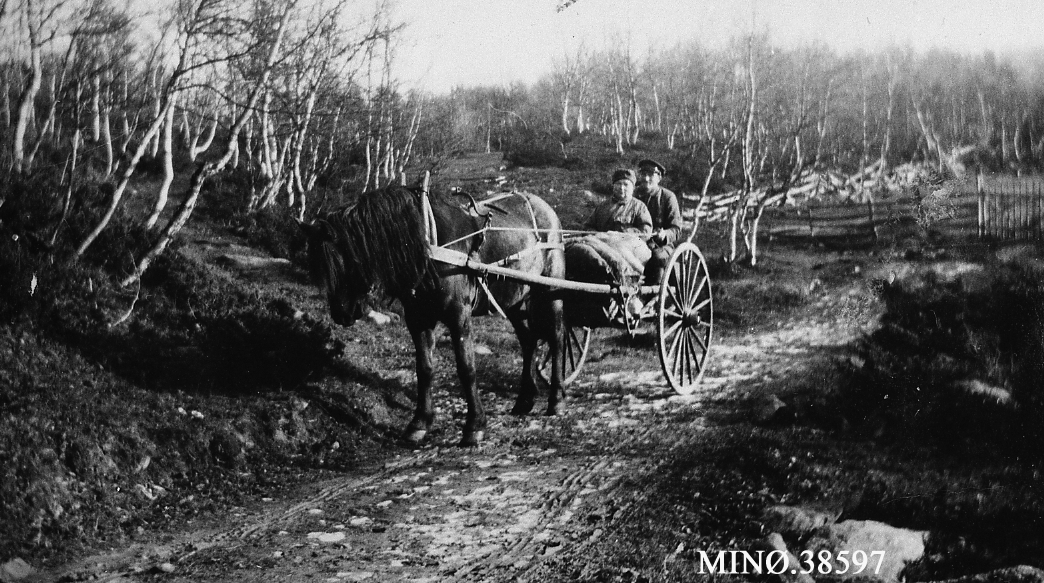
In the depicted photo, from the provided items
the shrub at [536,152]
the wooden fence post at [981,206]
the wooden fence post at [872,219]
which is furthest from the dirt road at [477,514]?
the shrub at [536,152]

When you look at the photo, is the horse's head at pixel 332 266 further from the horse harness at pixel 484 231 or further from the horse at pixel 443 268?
the horse harness at pixel 484 231

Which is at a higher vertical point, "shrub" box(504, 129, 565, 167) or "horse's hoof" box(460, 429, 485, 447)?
"shrub" box(504, 129, 565, 167)

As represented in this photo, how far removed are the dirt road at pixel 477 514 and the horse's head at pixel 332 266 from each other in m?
1.28

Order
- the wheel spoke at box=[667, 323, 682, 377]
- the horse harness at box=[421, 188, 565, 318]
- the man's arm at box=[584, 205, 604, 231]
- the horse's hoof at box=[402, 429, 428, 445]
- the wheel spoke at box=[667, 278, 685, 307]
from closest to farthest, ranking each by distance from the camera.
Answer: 1. the horse harness at box=[421, 188, 565, 318]
2. the horse's hoof at box=[402, 429, 428, 445]
3. the wheel spoke at box=[667, 278, 685, 307]
4. the wheel spoke at box=[667, 323, 682, 377]
5. the man's arm at box=[584, 205, 604, 231]

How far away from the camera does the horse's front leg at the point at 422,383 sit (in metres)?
5.82

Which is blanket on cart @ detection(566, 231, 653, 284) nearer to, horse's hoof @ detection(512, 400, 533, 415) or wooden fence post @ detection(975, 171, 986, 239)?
horse's hoof @ detection(512, 400, 533, 415)

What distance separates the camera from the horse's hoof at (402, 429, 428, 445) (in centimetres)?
580

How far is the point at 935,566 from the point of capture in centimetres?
334

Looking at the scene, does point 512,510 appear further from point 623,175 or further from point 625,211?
point 623,175

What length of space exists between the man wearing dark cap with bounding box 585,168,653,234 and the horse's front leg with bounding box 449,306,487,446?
258 centimetres

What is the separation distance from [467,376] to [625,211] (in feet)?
9.68

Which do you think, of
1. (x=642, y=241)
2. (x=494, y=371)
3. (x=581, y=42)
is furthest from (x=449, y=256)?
(x=581, y=42)

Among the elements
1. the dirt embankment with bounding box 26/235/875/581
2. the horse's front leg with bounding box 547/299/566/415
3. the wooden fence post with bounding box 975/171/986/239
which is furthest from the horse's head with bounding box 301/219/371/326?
the wooden fence post with bounding box 975/171/986/239

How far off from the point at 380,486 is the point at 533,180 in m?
22.1
